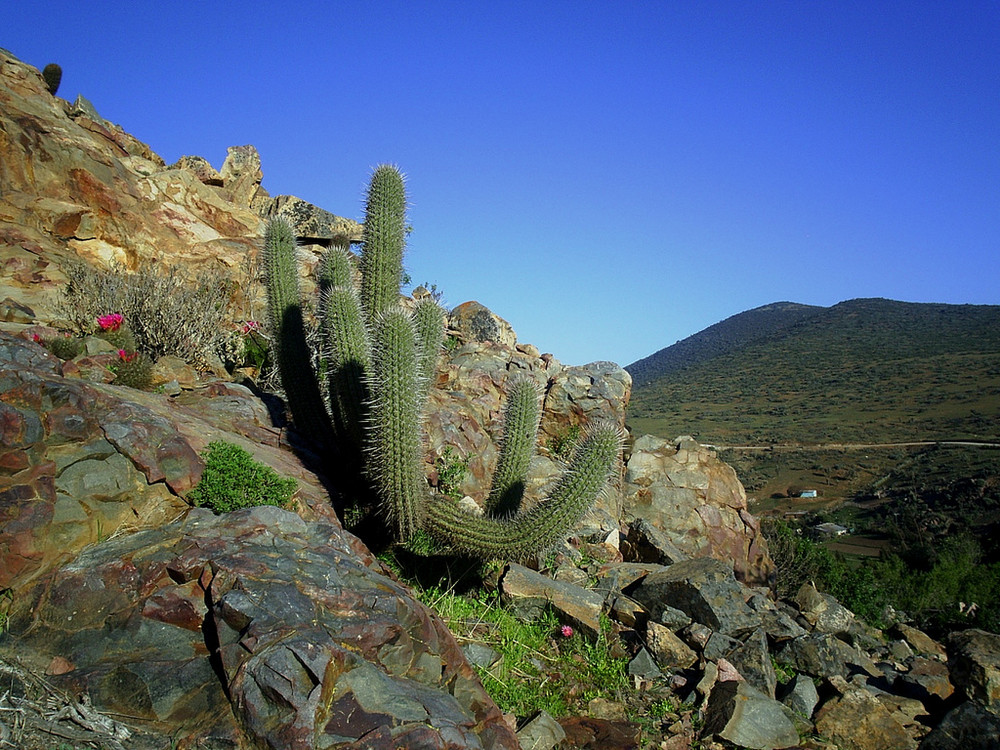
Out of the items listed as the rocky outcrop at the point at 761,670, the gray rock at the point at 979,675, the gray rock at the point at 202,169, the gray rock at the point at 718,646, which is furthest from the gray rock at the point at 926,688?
the gray rock at the point at 202,169

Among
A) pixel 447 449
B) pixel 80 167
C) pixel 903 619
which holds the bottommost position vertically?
pixel 903 619

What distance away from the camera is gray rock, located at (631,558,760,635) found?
555cm

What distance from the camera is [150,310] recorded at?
8.55 m

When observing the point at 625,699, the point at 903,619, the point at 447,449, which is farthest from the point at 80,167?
Answer: the point at 903,619

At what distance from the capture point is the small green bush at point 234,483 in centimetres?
457

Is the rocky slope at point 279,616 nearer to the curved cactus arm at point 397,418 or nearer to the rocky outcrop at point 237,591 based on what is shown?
the rocky outcrop at point 237,591

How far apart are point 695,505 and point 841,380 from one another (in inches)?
1371

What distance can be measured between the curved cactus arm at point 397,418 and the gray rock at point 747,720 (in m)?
2.59

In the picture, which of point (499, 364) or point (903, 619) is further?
point (499, 364)

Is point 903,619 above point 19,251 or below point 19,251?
below

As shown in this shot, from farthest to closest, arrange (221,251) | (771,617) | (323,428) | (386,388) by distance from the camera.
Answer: (221,251), (323,428), (771,617), (386,388)

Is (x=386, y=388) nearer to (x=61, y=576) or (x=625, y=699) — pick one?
(x=61, y=576)

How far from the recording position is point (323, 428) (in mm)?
7012

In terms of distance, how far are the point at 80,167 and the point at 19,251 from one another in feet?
8.23
